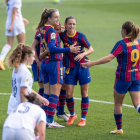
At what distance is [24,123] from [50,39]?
7.87 ft

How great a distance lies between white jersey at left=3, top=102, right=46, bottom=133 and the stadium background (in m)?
1.73

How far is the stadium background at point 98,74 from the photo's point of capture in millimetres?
6539

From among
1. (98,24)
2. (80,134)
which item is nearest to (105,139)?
(80,134)

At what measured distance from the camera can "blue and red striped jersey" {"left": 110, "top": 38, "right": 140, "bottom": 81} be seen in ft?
19.9

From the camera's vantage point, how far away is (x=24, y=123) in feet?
14.4

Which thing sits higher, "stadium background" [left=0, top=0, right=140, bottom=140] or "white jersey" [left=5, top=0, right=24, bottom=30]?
"white jersey" [left=5, top=0, right=24, bottom=30]

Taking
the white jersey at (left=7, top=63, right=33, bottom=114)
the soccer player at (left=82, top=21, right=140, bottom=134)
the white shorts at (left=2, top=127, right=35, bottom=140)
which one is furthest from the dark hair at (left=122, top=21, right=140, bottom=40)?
the white shorts at (left=2, top=127, right=35, bottom=140)

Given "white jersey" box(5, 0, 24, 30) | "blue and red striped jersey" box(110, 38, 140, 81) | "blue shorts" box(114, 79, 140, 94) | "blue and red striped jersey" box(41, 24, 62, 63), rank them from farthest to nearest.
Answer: "white jersey" box(5, 0, 24, 30) → "blue and red striped jersey" box(41, 24, 62, 63) → "blue shorts" box(114, 79, 140, 94) → "blue and red striped jersey" box(110, 38, 140, 81)

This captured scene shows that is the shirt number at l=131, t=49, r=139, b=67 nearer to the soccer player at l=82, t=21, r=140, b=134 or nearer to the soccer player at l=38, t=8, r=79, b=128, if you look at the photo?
the soccer player at l=82, t=21, r=140, b=134

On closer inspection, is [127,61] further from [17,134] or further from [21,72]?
[17,134]

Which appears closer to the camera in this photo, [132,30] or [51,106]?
[132,30]

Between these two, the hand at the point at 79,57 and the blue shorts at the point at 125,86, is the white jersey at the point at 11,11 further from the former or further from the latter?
the blue shorts at the point at 125,86

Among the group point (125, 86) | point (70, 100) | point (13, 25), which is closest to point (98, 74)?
point (13, 25)

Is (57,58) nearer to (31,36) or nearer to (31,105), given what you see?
(31,105)
